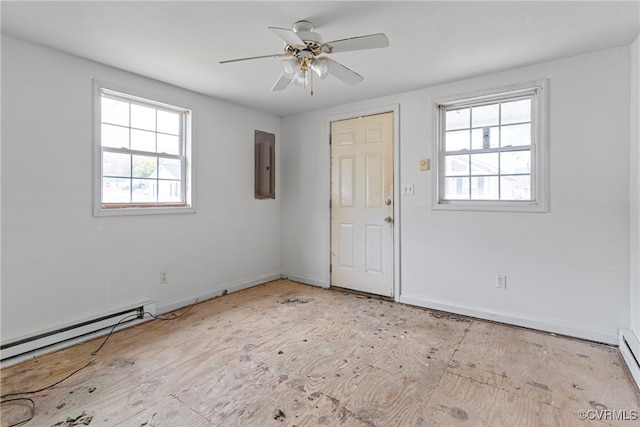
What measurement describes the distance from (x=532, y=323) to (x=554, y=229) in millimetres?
871

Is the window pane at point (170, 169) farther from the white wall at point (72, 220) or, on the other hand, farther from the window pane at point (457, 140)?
the window pane at point (457, 140)

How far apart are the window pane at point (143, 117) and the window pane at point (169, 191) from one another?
58cm

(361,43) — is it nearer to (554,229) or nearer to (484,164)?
(484,164)

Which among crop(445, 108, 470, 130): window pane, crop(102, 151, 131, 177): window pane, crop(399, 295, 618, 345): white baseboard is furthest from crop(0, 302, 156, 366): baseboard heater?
crop(445, 108, 470, 130): window pane

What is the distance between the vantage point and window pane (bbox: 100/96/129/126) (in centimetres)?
283

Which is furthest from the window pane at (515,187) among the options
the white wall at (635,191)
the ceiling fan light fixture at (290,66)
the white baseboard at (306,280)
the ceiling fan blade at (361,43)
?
the white baseboard at (306,280)

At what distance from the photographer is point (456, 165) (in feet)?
10.7

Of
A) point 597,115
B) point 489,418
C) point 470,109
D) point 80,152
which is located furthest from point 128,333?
point 597,115

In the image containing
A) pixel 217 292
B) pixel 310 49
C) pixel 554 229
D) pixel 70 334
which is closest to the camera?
pixel 310 49

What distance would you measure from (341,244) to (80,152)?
2.89 metres

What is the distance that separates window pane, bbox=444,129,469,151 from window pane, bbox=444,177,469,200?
33 cm

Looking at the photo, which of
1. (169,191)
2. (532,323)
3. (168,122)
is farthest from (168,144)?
(532,323)

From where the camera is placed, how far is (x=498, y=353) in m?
2.40

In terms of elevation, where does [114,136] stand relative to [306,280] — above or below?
above
